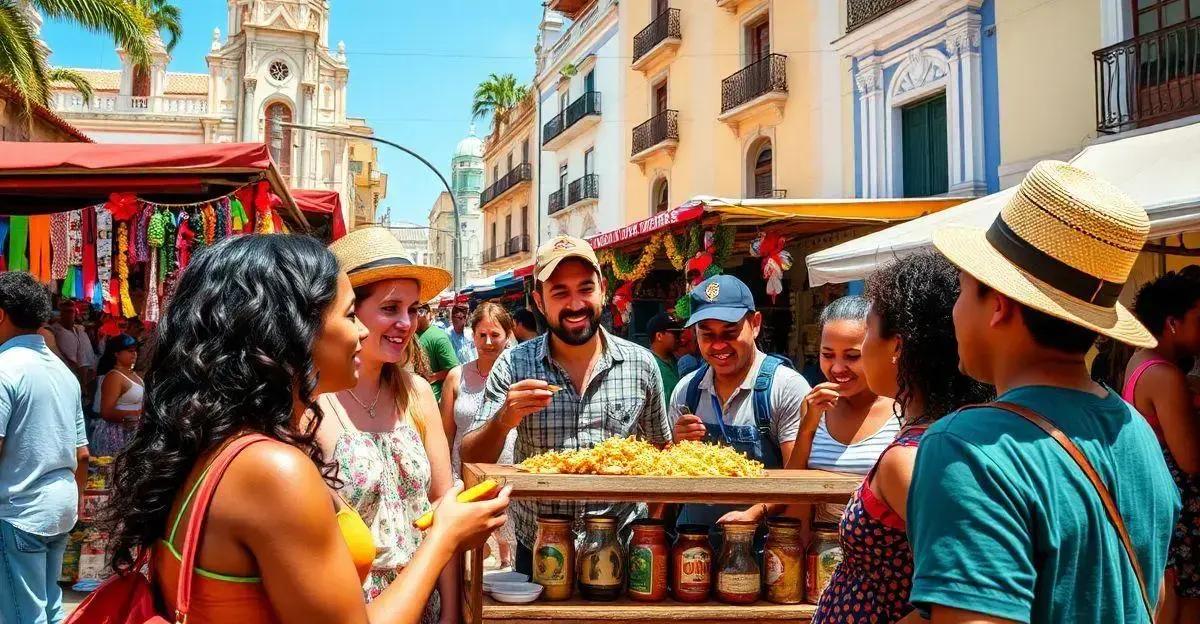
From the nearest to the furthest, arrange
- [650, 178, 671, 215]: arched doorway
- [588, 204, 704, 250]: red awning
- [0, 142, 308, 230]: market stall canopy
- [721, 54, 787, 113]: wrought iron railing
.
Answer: [0, 142, 308, 230]: market stall canopy, [588, 204, 704, 250]: red awning, [721, 54, 787, 113]: wrought iron railing, [650, 178, 671, 215]: arched doorway

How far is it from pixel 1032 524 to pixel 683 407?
8.30ft

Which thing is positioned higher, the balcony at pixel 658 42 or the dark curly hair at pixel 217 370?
the balcony at pixel 658 42

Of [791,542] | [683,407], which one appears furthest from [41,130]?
[791,542]

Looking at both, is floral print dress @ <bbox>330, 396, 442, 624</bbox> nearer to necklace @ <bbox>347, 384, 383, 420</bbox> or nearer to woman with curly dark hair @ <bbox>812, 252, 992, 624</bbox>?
necklace @ <bbox>347, 384, 383, 420</bbox>

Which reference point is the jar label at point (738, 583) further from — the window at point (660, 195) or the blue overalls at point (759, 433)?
the window at point (660, 195)

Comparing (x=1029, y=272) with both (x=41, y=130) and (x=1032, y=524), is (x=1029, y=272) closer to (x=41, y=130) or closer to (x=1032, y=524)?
(x=1032, y=524)

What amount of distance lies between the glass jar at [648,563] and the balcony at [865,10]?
13.0 meters

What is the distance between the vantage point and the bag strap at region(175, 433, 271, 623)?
1458 mm

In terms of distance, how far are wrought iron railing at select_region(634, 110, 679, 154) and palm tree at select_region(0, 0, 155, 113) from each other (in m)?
11.5

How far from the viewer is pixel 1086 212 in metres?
1.46

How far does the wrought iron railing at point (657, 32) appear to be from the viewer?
2156 centimetres

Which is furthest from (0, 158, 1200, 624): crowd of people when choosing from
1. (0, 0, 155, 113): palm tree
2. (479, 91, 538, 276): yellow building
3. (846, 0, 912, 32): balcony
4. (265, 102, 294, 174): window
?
(265, 102, 294, 174): window

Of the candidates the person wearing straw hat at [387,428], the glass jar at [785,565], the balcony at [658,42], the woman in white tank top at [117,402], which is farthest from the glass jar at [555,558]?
the balcony at [658,42]

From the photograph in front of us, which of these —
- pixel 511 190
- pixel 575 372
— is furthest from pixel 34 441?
pixel 511 190
